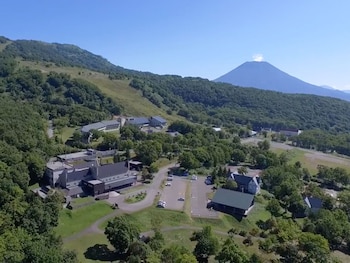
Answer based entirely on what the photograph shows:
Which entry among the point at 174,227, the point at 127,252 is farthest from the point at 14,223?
the point at 174,227

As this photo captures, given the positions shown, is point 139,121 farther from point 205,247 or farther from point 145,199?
point 205,247

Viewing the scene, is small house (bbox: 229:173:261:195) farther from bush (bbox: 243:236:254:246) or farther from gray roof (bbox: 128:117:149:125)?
gray roof (bbox: 128:117:149:125)

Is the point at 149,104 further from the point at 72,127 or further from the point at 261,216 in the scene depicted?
the point at 261,216

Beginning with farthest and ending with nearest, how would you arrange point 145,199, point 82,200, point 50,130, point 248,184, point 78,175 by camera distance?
point 50,130
point 248,184
point 78,175
point 145,199
point 82,200

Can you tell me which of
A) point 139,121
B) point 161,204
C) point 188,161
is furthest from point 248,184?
point 139,121

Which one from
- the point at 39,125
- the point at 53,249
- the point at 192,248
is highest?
the point at 39,125

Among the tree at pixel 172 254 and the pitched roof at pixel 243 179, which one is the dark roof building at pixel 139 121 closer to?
the pitched roof at pixel 243 179
